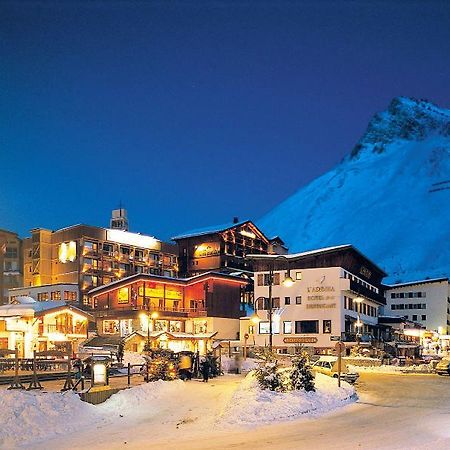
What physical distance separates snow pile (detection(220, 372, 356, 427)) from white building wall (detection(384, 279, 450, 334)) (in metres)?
86.6

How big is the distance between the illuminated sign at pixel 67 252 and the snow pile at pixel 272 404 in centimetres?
5974

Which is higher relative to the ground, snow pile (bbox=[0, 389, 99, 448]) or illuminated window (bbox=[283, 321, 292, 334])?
snow pile (bbox=[0, 389, 99, 448])

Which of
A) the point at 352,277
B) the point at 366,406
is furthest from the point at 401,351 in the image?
the point at 366,406

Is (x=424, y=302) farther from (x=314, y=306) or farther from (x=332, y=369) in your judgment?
(x=332, y=369)

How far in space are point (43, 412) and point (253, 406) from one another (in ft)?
23.7

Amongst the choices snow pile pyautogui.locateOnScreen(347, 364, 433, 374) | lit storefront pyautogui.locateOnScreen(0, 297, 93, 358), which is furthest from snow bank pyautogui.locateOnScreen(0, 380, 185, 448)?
lit storefront pyautogui.locateOnScreen(0, 297, 93, 358)

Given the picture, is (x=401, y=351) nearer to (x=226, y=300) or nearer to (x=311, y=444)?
(x=226, y=300)

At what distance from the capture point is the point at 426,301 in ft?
356

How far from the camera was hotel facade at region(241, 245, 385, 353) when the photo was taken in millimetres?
66000

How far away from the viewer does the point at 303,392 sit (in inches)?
951

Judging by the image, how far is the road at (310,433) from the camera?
16.4m

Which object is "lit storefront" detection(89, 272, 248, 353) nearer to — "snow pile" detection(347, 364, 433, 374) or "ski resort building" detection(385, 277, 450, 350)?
"snow pile" detection(347, 364, 433, 374)

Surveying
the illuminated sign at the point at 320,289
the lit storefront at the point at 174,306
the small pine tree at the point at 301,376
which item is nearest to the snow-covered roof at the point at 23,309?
the lit storefront at the point at 174,306

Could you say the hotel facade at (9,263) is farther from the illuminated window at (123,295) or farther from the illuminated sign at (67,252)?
the illuminated window at (123,295)
